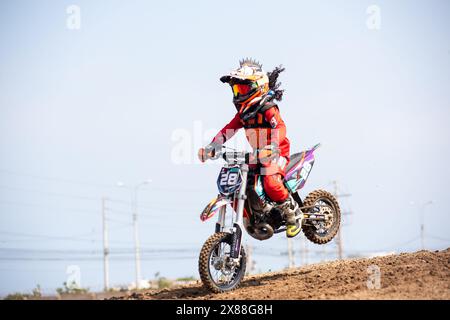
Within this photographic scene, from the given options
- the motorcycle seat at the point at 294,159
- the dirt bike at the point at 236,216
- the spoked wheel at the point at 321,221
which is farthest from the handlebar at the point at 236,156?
the spoked wheel at the point at 321,221

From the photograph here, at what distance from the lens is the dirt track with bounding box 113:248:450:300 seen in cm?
991

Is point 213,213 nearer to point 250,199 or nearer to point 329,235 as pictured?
point 250,199

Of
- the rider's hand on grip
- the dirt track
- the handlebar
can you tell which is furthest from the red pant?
the dirt track

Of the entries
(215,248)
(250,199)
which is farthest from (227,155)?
(215,248)

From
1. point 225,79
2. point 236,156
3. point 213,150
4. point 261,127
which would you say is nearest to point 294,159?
point 261,127

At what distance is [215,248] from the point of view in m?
11.2

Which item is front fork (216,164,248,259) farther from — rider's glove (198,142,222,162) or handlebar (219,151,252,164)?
rider's glove (198,142,222,162)

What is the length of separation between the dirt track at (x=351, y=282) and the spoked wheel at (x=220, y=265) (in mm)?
183

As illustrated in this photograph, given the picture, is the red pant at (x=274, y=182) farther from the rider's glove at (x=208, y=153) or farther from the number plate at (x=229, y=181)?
the rider's glove at (x=208, y=153)

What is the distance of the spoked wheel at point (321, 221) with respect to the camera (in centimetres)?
1363

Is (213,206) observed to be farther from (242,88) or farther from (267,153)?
(242,88)

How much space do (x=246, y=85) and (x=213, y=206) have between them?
2.19 metres

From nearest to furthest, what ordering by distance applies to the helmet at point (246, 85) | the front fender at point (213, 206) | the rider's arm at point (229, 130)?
1. the front fender at point (213, 206)
2. the helmet at point (246, 85)
3. the rider's arm at point (229, 130)

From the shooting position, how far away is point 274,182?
39.2 feet
